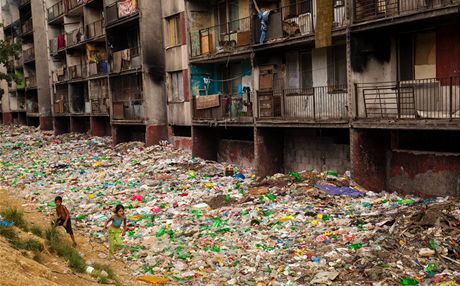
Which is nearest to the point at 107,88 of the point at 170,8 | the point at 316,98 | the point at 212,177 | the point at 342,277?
the point at 170,8

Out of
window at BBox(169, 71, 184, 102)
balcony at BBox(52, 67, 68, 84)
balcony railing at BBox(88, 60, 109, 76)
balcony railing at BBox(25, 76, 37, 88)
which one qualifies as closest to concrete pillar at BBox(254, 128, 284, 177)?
window at BBox(169, 71, 184, 102)

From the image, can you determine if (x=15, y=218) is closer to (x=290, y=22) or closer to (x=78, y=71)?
(x=290, y=22)

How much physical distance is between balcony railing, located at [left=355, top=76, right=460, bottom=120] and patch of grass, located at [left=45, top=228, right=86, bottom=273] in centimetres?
842

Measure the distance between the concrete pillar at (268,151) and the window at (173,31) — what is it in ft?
28.0

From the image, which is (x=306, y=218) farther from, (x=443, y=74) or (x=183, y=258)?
(x=443, y=74)

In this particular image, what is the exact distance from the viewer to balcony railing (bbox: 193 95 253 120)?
21163 mm

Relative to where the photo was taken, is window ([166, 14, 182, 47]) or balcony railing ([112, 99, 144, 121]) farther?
balcony railing ([112, 99, 144, 121])

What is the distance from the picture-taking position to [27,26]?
49375 millimetres

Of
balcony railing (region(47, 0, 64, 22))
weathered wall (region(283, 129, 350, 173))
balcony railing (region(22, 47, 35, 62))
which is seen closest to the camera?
weathered wall (region(283, 129, 350, 173))

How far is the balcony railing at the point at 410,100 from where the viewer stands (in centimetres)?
1309

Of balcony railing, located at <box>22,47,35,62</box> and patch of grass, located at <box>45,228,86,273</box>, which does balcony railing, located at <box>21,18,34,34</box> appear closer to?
balcony railing, located at <box>22,47,35,62</box>

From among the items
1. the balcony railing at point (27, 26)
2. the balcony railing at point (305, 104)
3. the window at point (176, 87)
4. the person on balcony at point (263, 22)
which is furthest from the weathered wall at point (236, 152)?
the balcony railing at point (27, 26)

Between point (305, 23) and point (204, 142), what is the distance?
8027mm

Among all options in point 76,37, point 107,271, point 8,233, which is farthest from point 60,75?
point 107,271
